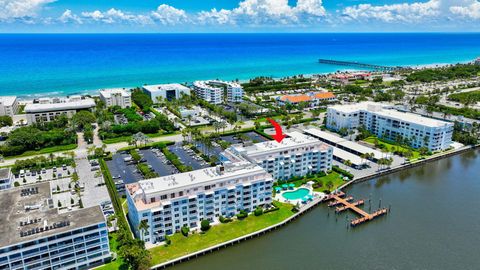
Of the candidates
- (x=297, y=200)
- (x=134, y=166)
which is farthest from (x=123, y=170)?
(x=297, y=200)

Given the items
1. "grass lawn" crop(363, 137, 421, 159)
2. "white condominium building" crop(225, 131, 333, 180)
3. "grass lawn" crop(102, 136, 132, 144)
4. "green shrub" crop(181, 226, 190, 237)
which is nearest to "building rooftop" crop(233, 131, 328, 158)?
"white condominium building" crop(225, 131, 333, 180)

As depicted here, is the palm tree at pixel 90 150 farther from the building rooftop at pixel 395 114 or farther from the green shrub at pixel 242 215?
the building rooftop at pixel 395 114

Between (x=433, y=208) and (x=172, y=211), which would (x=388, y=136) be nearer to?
(x=433, y=208)

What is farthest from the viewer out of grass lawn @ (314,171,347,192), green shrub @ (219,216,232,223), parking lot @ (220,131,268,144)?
parking lot @ (220,131,268,144)

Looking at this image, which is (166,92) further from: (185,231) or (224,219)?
(185,231)

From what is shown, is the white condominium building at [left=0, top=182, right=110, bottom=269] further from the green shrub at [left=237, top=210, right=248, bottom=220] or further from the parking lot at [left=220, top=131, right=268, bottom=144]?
the parking lot at [left=220, top=131, right=268, bottom=144]

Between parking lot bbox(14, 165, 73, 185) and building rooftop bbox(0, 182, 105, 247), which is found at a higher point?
building rooftop bbox(0, 182, 105, 247)

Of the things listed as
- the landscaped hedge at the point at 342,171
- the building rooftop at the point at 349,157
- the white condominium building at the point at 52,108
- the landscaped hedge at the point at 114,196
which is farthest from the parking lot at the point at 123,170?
the building rooftop at the point at 349,157
